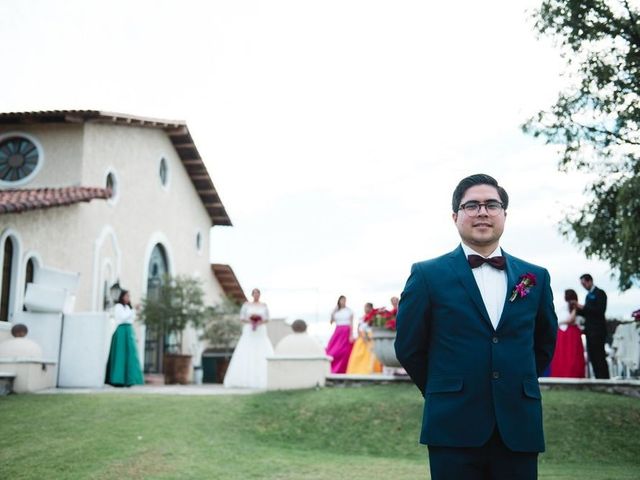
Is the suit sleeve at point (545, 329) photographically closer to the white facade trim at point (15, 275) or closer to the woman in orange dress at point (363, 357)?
the woman in orange dress at point (363, 357)

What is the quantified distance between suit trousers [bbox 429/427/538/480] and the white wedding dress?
12167 millimetres

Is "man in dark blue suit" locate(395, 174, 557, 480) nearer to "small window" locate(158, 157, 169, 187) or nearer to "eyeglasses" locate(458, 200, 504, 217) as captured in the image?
"eyeglasses" locate(458, 200, 504, 217)

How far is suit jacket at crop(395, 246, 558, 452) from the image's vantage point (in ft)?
9.70

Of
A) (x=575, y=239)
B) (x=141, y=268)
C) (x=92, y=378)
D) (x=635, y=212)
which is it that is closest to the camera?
(x=635, y=212)

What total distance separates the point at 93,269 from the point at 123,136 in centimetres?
434

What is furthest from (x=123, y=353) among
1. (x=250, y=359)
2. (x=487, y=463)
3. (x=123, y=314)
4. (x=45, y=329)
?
(x=487, y=463)

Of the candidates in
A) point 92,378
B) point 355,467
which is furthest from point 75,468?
point 92,378

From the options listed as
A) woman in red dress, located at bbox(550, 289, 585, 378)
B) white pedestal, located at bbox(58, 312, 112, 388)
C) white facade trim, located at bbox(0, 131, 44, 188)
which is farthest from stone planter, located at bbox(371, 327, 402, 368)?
white facade trim, located at bbox(0, 131, 44, 188)

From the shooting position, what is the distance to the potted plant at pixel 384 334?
12430 millimetres

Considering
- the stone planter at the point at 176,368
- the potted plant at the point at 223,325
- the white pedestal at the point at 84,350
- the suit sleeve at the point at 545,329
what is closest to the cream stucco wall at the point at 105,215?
the white pedestal at the point at 84,350

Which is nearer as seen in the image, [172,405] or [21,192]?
[172,405]

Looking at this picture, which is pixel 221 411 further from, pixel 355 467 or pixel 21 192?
pixel 21 192

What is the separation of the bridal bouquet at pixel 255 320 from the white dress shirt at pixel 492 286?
12.1m

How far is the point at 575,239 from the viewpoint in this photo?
416 inches
